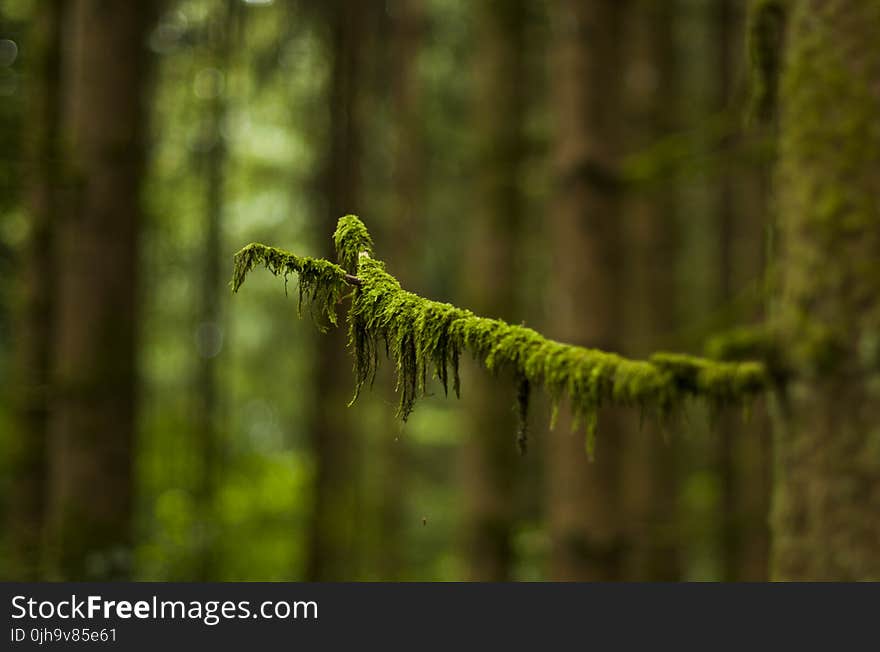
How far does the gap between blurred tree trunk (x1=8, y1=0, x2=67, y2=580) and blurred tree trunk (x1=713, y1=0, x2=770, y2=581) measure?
22.8 ft

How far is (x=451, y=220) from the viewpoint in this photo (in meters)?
16.0

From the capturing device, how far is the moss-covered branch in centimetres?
195

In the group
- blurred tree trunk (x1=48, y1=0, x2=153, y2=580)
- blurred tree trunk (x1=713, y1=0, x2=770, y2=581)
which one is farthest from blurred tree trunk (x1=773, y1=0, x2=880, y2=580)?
blurred tree trunk (x1=713, y1=0, x2=770, y2=581)

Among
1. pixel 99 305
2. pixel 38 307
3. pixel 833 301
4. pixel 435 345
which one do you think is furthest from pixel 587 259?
pixel 38 307

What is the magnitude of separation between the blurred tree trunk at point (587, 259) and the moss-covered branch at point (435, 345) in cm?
284

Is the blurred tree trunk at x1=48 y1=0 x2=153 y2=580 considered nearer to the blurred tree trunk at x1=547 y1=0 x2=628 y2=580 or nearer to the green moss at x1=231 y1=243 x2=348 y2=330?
the blurred tree trunk at x1=547 y1=0 x2=628 y2=580

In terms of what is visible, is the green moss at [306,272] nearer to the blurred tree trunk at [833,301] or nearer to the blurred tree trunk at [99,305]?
the blurred tree trunk at [833,301]

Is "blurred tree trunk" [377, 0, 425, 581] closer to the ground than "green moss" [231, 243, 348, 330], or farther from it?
farther from it

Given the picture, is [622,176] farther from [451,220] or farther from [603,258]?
[451,220]

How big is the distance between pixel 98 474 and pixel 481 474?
348cm

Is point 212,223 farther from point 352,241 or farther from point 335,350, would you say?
point 352,241

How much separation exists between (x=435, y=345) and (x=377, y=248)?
343 inches

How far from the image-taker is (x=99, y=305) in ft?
19.4

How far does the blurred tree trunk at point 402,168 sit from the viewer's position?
9.34 m
